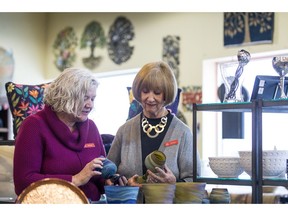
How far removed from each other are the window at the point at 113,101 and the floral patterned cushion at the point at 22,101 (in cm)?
399

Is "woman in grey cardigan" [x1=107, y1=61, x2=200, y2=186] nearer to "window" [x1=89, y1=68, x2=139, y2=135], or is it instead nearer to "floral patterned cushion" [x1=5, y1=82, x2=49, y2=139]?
"floral patterned cushion" [x1=5, y1=82, x2=49, y2=139]

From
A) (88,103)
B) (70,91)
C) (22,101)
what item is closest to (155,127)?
(88,103)

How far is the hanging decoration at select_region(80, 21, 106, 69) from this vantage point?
8.38 metres

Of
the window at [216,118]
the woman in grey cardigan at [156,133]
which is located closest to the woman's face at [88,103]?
the woman in grey cardigan at [156,133]

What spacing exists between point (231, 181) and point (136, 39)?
5395 millimetres

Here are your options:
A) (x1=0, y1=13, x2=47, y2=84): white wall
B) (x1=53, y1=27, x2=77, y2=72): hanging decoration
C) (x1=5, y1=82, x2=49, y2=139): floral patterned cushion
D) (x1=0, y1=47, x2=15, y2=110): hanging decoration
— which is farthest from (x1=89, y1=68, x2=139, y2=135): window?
(x1=5, y1=82, x2=49, y2=139): floral patterned cushion

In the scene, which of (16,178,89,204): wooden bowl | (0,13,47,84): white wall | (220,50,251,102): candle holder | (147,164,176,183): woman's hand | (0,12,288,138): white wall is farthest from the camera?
(0,13,47,84): white wall

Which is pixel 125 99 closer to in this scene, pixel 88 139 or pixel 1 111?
pixel 1 111

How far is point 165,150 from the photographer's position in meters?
2.87

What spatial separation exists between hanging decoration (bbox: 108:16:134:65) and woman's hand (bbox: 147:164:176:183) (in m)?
5.37

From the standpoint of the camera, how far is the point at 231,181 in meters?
2.69
